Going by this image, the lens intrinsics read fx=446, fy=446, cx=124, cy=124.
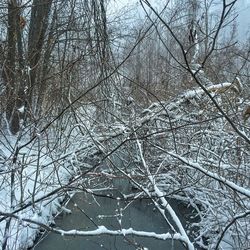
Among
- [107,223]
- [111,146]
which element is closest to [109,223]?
[107,223]

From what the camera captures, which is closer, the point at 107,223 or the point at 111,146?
the point at 107,223

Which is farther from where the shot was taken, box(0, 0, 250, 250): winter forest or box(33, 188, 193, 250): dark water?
box(33, 188, 193, 250): dark water

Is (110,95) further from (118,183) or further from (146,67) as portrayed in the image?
(146,67)

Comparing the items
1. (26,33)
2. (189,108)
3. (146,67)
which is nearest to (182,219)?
(189,108)

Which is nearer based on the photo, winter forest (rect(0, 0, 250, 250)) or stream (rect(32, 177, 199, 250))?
winter forest (rect(0, 0, 250, 250))

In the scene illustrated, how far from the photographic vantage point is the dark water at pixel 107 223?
5172mm

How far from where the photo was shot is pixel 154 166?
6348 millimetres

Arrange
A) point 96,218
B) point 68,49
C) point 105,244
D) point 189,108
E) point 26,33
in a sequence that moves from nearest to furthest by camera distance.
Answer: point 105,244 < point 96,218 < point 189,108 < point 68,49 < point 26,33

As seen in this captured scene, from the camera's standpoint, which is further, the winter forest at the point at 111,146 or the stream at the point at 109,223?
the stream at the point at 109,223

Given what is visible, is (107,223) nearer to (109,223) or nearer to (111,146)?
(109,223)

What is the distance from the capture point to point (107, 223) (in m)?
5.76

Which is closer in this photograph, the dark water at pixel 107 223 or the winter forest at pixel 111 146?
the winter forest at pixel 111 146

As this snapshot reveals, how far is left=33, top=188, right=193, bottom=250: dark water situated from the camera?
17.0 feet

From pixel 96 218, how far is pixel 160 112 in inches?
68.7
